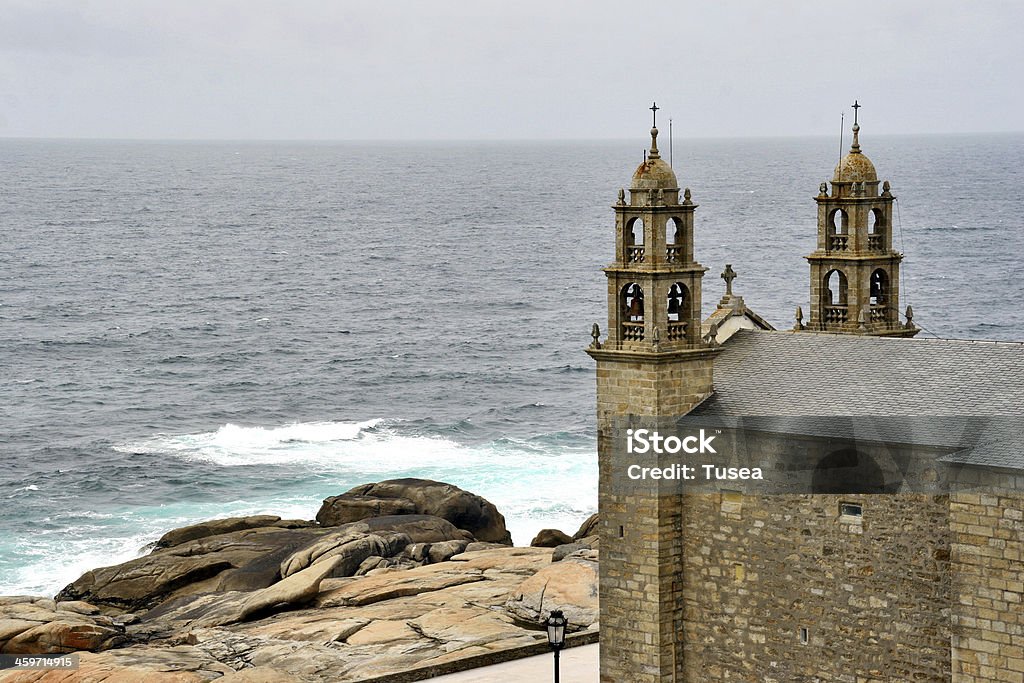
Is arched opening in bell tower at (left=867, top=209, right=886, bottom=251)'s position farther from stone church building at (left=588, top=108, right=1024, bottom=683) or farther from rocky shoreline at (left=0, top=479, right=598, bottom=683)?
rocky shoreline at (left=0, top=479, right=598, bottom=683)

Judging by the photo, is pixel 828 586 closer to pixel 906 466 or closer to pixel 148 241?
pixel 906 466

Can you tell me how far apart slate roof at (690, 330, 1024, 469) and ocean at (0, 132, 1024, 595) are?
2562 cm

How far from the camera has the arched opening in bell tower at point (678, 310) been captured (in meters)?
36.2

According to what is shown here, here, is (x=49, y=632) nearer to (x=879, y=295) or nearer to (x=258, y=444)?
(x=879, y=295)

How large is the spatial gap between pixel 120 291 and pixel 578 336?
3934cm

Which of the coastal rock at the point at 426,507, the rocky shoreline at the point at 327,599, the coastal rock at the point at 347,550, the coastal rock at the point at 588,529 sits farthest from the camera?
the coastal rock at the point at 426,507

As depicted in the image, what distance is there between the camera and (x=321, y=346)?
113 metres

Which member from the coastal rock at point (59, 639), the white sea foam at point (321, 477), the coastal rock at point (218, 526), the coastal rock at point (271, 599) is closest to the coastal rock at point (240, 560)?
the coastal rock at point (218, 526)

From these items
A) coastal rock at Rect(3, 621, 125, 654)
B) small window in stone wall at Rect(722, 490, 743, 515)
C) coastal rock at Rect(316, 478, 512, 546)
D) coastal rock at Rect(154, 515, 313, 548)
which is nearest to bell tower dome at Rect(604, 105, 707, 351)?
small window in stone wall at Rect(722, 490, 743, 515)

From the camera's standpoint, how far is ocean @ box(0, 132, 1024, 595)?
71875 millimetres

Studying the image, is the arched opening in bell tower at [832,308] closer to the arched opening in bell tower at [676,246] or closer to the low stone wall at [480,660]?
the arched opening in bell tower at [676,246]

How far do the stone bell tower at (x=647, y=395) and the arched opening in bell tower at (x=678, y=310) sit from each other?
2cm

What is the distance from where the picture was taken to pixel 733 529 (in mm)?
35188

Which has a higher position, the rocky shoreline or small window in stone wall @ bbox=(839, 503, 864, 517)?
small window in stone wall @ bbox=(839, 503, 864, 517)
